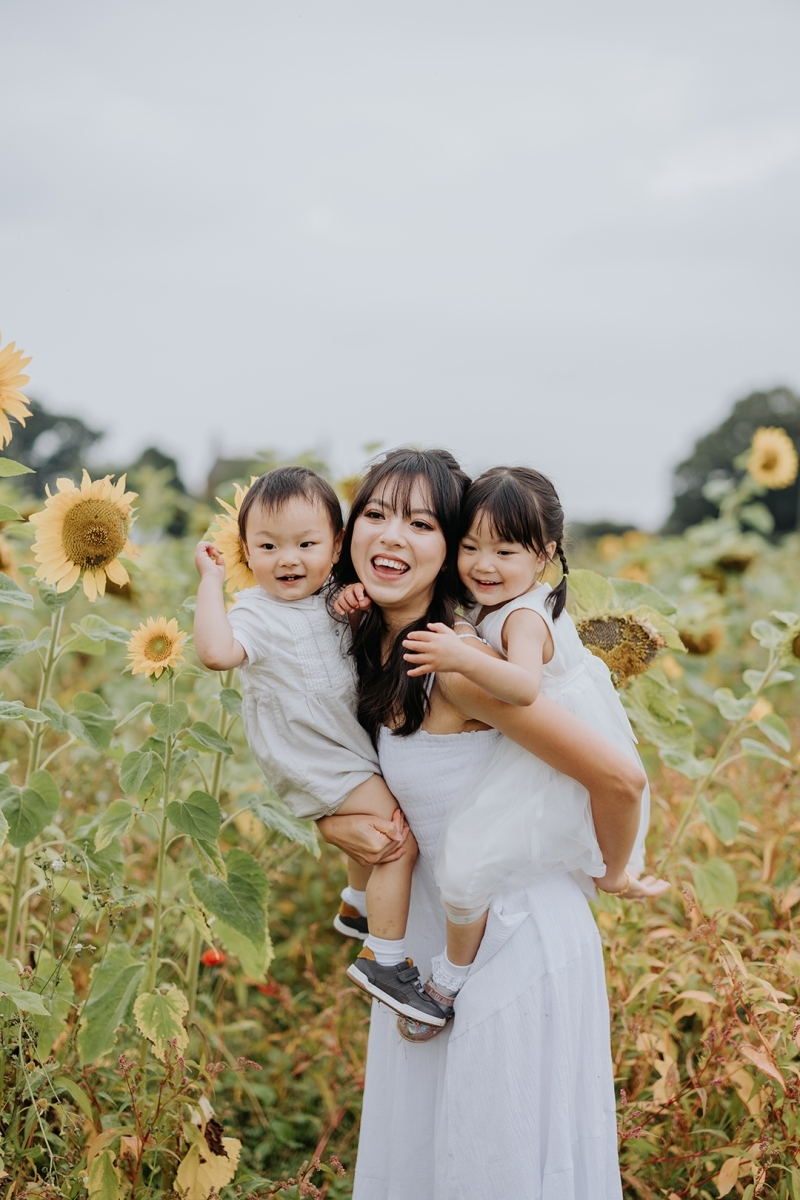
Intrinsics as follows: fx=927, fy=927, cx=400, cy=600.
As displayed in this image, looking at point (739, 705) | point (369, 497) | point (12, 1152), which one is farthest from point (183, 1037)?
point (739, 705)

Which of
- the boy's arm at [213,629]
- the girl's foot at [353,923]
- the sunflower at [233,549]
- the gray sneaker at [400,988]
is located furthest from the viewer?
the girl's foot at [353,923]

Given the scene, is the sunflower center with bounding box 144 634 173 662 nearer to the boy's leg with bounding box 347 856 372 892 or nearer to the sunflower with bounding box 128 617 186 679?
the sunflower with bounding box 128 617 186 679

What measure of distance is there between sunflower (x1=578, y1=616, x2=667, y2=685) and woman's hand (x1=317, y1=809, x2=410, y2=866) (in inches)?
28.6

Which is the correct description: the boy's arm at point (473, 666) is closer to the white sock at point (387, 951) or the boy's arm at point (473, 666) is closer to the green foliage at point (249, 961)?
the green foliage at point (249, 961)

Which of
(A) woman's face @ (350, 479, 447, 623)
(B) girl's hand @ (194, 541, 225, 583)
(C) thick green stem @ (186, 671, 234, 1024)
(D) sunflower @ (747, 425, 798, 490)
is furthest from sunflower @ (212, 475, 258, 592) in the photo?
(D) sunflower @ (747, 425, 798, 490)

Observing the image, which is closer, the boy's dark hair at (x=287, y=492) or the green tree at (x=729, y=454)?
the boy's dark hair at (x=287, y=492)

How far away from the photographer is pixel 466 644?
1653 millimetres

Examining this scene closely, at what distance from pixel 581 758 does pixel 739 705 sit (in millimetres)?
1180

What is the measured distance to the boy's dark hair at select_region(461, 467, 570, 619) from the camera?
1817 mm

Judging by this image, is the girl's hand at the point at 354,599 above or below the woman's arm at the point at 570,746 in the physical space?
above

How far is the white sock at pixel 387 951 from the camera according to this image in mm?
1909

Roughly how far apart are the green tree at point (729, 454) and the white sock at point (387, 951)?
15.3 meters

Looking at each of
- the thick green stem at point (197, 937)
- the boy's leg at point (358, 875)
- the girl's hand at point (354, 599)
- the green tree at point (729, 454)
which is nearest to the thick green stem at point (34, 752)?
the thick green stem at point (197, 937)

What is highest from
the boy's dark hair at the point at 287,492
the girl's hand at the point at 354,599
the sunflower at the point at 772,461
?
the sunflower at the point at 772,461
